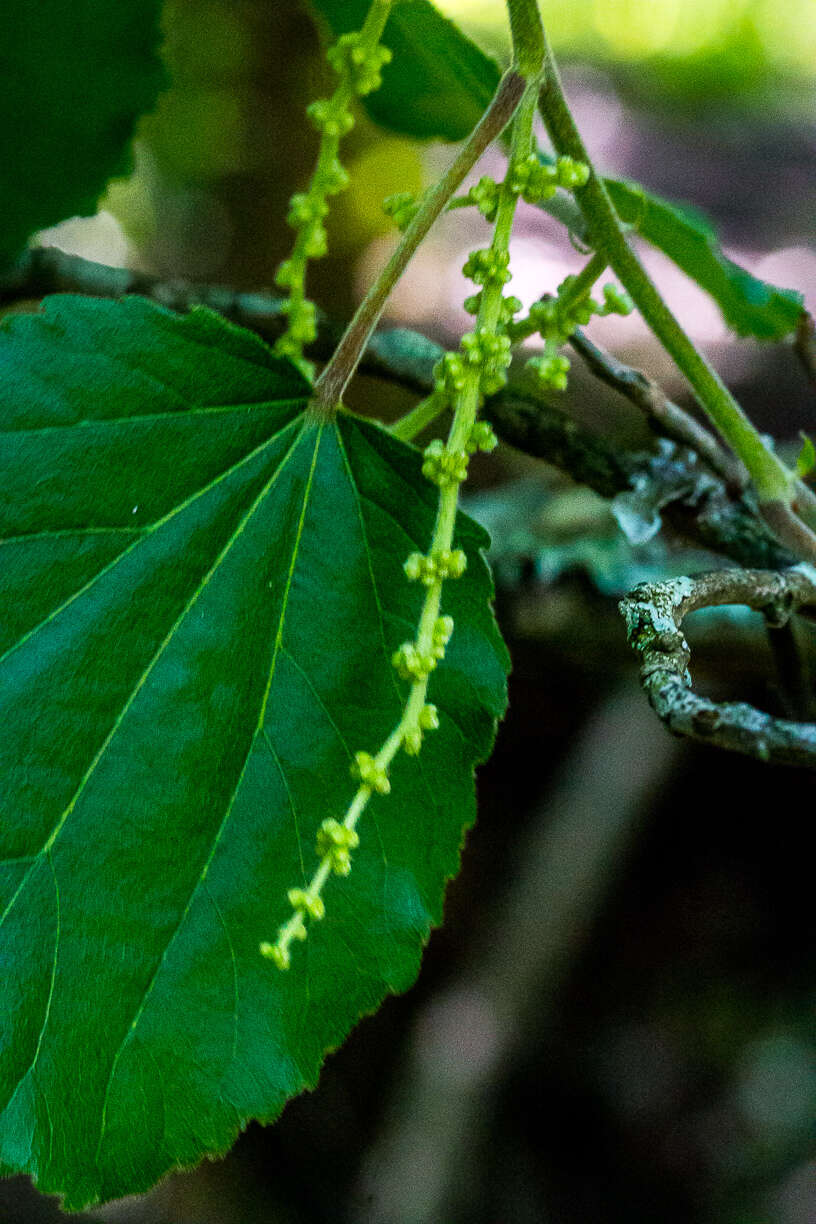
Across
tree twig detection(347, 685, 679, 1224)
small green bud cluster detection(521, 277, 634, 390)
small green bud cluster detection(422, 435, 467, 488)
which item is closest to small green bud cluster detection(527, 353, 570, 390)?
small green bud cluster detection(521, 277, 634, 390)

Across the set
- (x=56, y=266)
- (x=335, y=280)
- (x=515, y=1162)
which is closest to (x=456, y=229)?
(x=335, y=280)

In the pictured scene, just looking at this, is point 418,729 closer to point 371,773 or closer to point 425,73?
point 371,773

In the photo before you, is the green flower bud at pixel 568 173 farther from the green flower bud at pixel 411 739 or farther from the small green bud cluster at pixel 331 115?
the green flower bud at pixel 411 739

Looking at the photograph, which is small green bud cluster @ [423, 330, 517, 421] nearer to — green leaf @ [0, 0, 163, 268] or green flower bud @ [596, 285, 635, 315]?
green flower bud @ [596, 285, 635, 315]

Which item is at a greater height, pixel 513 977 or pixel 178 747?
pixel 178 747

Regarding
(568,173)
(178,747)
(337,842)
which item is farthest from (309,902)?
(568,173)

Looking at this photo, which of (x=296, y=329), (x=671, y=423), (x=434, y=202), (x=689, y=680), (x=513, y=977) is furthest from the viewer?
(x=513, y=977)

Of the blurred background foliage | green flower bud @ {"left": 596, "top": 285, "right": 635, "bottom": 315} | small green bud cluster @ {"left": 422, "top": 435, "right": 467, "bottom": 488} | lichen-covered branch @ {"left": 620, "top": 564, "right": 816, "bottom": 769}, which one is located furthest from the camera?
the blurred background foliage
